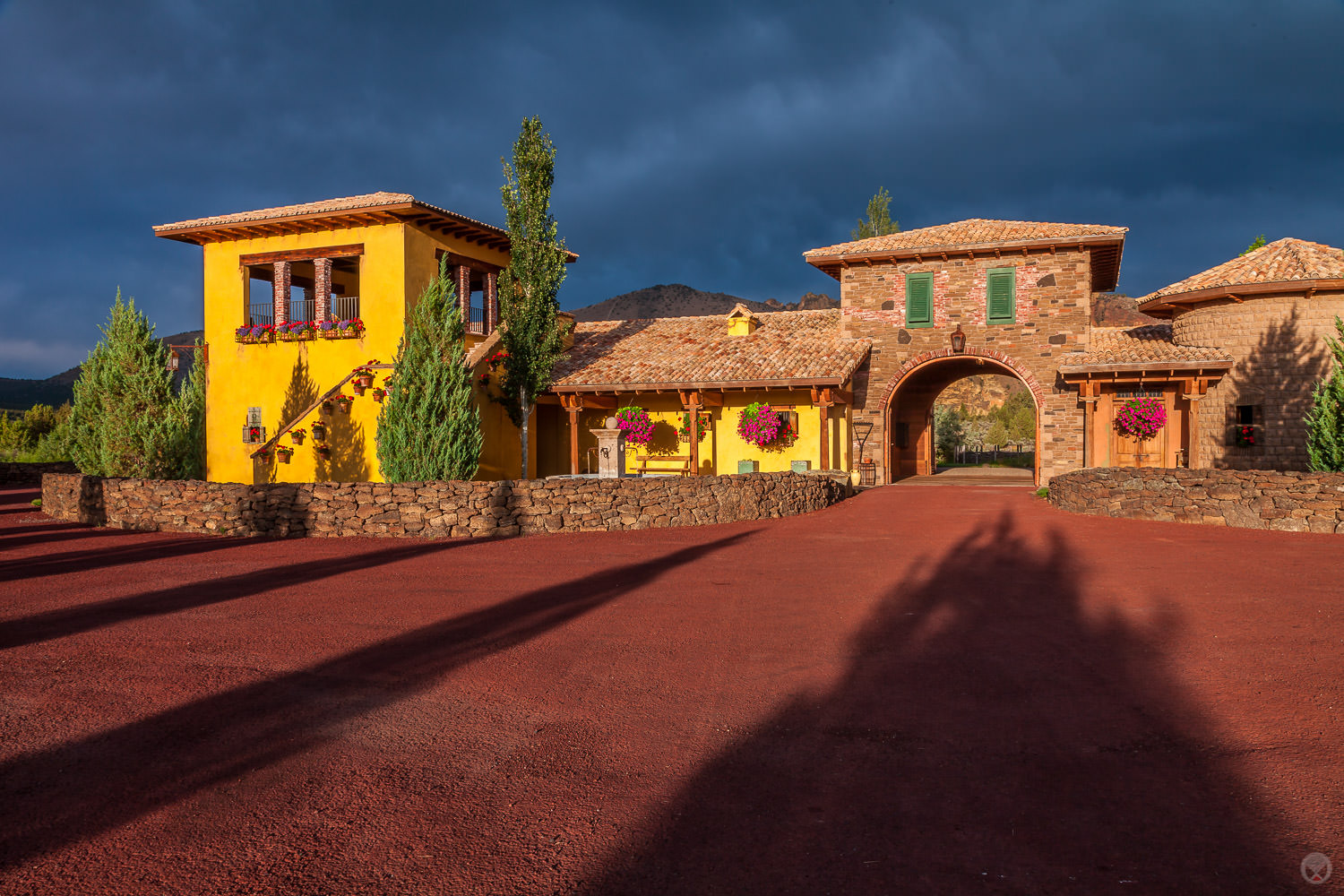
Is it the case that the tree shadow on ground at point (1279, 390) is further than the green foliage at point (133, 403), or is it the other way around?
the tree shadow on ground at point (1279, 390)

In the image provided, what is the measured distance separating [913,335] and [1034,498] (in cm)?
545

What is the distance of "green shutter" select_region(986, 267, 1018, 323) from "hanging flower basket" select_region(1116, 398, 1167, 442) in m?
3.41

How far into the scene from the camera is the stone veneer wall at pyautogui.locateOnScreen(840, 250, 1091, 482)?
62.5 ft

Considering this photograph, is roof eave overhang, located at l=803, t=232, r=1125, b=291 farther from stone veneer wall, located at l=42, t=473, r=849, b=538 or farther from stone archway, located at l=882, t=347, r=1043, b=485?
stone veneer wall, located at l=42, t=473, r=849, b=538

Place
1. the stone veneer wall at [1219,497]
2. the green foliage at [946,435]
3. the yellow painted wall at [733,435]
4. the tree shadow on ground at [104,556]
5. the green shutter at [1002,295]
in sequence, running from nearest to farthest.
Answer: the tree shadow on ground at [104,556], the stone veneer wall at [1219,497], the green shutter at [1002,295], the yellow painted wall at [733,435], the green foliage at [946,435]

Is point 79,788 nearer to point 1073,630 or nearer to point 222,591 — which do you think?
point 222,591

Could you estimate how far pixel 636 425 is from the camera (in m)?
20.2

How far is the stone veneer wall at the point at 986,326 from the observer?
1906cm

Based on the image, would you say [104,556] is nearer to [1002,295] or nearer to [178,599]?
[178,599]

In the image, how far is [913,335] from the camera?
20328 mm

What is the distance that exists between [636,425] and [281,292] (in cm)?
905

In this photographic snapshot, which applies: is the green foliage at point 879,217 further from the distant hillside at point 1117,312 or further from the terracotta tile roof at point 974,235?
the distant hillside at point 1117,312

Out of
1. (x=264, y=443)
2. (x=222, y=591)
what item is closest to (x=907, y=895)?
(x=222, y=591)

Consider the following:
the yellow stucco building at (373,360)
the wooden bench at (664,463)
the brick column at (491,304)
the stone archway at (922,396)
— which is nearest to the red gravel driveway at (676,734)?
the yellow stucco building at (373,360)
